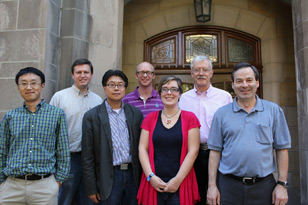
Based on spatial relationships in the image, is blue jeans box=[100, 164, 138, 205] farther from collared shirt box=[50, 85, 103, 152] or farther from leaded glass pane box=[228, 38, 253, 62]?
leaded glass pane box=[228, 38, 253, 62]

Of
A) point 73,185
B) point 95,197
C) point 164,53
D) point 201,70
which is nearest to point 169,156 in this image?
point 95,197

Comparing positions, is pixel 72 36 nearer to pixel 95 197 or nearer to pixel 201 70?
pixel 201 70

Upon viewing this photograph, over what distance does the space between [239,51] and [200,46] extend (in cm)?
79

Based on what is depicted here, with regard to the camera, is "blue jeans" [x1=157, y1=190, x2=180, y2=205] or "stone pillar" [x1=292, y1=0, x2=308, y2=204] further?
"stone pillar" [x1=292, y1=0, x2=308, y2=204]

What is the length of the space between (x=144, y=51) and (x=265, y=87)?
8.12 feet

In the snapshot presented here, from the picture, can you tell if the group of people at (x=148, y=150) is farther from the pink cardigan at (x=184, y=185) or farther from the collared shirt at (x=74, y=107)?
the collared shirt at (x=74, y=107)

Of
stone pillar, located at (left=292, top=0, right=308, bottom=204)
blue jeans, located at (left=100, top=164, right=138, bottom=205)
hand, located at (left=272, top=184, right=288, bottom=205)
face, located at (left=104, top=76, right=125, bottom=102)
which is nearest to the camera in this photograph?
hand, located at (left=272, top=184, right=288, bottom=205)

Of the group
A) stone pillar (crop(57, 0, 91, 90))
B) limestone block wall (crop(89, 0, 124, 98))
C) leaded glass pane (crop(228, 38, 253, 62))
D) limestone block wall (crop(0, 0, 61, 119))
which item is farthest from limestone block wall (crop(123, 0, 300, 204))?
limestone block wall (crop(0, 0, 61, 119))

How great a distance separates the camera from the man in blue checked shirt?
2074 mm

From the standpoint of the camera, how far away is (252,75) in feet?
6.98

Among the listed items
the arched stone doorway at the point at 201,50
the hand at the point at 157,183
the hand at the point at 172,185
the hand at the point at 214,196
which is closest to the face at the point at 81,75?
the hand at the point at 157,183

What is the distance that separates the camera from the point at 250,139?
2.02 metres

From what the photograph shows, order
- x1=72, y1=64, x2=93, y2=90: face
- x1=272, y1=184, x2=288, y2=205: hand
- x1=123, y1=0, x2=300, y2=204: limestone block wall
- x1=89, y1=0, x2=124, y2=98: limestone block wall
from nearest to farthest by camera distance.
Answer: x1=272, y1=184, x2=288, y2=205: hand
x1=72, y1=64, x2=93, y2=90: face
x1=89, y1=0, x2=124, y2=98: limestone block wall
x1=123, y1=0, x2=300, y2=204: limestone block wall

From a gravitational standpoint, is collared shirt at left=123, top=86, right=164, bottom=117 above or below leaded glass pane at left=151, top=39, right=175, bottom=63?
below
